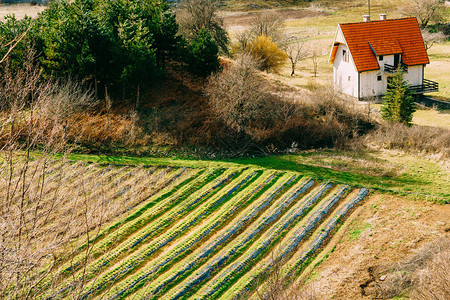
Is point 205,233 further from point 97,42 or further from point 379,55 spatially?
point 379,55

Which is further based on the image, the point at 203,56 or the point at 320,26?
the point at 320,26

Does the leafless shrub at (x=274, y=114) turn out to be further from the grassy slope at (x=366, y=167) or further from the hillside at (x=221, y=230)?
the hillside at (x=221, y=230)

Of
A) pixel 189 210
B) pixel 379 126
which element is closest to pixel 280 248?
Answer: pixel 189 210

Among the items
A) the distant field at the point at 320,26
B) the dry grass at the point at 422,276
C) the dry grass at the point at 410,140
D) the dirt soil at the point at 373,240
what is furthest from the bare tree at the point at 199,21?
the dry grass at the point at 422,276

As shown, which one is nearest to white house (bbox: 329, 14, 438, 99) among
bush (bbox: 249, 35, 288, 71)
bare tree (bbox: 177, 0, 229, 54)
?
bush (bbox: 249, 35, 288, 71)

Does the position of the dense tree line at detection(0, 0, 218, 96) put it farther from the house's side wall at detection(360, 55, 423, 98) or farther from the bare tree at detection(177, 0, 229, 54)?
the house's side wall at detection(360, 55, 423, 98)

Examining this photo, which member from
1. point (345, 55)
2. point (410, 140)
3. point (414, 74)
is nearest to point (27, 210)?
point (410, 140)

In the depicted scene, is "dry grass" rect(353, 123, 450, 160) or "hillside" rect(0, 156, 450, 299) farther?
"dry grass" rect(353, 123, 450, 160)
